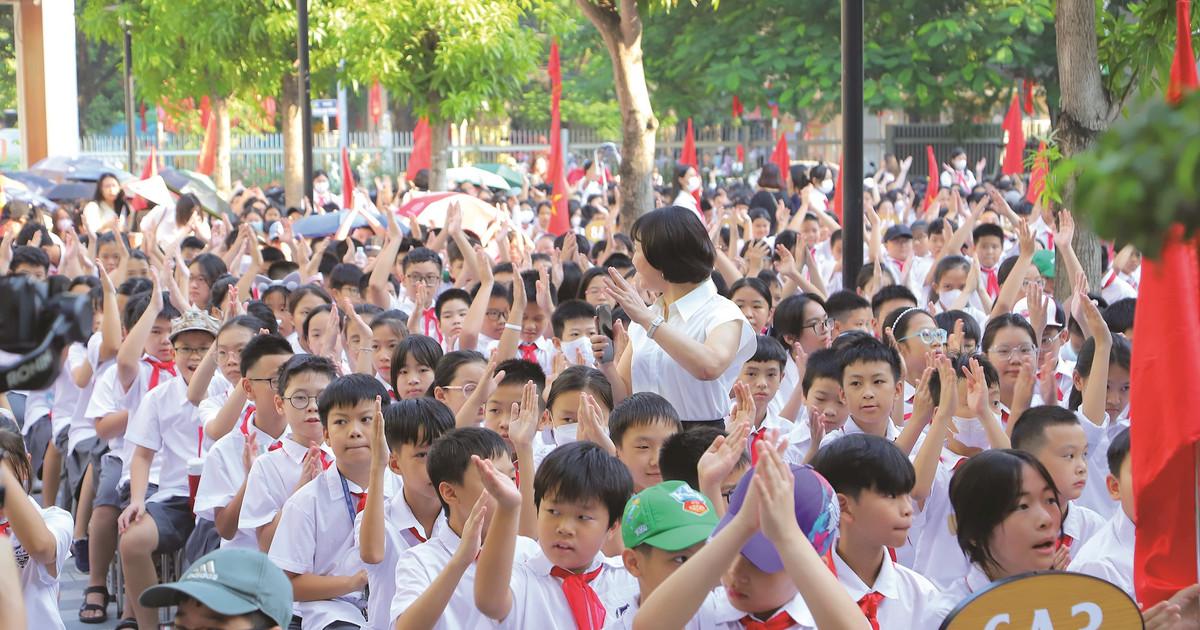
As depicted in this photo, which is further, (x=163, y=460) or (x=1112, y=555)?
(x=163, y=460)

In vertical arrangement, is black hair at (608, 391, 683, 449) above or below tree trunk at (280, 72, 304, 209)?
below

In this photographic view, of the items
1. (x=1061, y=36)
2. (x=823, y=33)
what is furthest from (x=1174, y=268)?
(x=823, y=33)

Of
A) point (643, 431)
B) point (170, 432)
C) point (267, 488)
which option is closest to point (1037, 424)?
point (643, 431)

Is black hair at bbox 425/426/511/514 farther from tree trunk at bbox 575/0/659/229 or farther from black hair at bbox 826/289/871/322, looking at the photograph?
tree trunk at bbox 575/0/659/229

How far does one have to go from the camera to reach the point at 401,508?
425 cm

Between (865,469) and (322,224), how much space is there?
1013 centimetres

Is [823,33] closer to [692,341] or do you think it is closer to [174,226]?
[174,226]

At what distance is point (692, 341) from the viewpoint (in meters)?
4.26

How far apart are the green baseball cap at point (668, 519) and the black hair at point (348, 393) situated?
5.14ft

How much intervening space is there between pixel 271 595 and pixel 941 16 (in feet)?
79.5

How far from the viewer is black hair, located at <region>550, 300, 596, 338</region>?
6.83m

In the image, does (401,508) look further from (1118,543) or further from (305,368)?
(1118,543)

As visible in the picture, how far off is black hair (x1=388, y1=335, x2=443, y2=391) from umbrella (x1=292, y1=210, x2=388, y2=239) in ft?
22.9

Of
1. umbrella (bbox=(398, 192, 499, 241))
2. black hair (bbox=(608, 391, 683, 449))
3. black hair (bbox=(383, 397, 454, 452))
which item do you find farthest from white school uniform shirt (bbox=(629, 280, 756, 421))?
umbrella (bbox=(398, 192, 499, 241))
